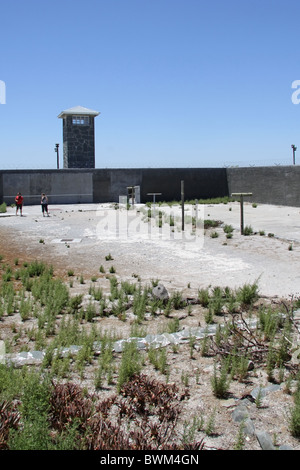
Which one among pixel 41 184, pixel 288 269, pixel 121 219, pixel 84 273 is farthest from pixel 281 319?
pixel 41 184

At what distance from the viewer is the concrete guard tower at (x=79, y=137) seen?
31.2 metres

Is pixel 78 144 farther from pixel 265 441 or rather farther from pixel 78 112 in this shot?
pixel 265 441

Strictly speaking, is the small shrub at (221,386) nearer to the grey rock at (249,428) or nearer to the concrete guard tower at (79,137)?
the grey rock at (249,428)

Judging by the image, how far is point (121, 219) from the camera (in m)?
20.6

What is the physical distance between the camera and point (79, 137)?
3134cm

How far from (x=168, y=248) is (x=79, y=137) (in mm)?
20009

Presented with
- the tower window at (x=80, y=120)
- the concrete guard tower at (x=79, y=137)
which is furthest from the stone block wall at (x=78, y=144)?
the tower window at (x=80, y=120)

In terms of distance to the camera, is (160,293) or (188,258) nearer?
(160,293)

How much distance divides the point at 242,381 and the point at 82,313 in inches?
118

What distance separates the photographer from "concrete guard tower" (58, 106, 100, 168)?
3116 cm

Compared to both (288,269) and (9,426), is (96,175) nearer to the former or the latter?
(288,269)

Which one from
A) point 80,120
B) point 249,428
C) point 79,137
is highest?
point 80,120

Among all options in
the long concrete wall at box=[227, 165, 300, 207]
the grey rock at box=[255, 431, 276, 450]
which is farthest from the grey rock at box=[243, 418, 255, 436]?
the long concrete wall at box=[227, 165, 300, 207]

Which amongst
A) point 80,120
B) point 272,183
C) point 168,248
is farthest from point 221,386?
point 80,120
